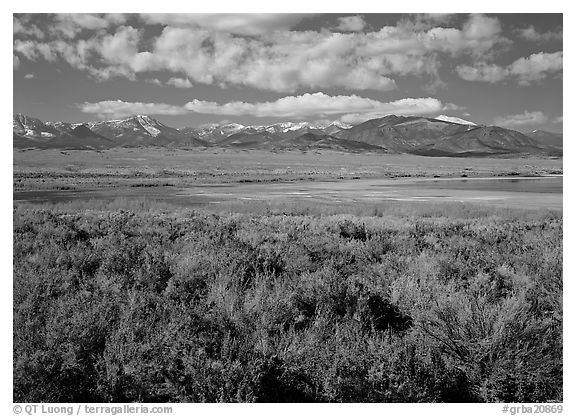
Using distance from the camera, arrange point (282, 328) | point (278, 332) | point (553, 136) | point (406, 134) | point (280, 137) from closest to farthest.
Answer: point (282, 328)
point (278, 332)
point (553, 136)
point (406, 134)
point (280, 137)

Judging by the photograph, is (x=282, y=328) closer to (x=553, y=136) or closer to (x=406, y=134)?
(x=553, y=136)

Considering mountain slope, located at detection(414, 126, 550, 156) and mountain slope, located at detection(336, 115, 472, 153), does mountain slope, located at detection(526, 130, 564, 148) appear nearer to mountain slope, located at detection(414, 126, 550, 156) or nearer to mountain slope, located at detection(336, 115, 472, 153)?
mountain slope, located at detection(336, 115, 472, 153)

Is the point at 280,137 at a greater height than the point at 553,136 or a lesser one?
greater

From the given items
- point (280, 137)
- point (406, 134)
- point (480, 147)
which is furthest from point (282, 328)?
point (480, 147)

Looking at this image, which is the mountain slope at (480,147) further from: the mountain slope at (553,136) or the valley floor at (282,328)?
the valley floor at (282,328)
